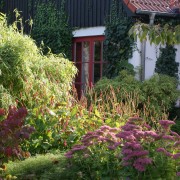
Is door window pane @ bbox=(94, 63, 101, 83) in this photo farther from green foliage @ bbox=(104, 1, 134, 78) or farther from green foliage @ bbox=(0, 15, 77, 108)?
green foliage @ bbox=(0, 15, 77, 108)

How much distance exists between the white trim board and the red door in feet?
0.42

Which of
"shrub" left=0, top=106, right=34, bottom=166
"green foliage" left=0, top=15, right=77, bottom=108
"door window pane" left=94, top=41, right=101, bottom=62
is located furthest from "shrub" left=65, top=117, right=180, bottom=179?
"door window pane" left=94, top=41, right=101, bottom=62

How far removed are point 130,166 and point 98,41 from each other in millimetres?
8285

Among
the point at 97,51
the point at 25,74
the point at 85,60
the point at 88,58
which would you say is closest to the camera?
the point at 25,74

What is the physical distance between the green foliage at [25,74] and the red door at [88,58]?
417 centimetres

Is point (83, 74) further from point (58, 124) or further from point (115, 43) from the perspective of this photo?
point (58, 124)

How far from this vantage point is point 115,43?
1307 centimetres

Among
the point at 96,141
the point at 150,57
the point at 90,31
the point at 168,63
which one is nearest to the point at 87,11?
the point at 90,31

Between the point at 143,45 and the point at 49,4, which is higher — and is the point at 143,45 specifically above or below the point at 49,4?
below

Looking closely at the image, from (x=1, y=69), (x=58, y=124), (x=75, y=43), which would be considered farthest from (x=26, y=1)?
(x=58, y=124)

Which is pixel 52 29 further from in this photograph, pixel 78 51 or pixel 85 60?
pixel 85 60

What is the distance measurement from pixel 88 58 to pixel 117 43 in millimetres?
1472

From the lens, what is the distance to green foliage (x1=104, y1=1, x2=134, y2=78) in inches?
505

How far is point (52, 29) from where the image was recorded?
15.0 m
